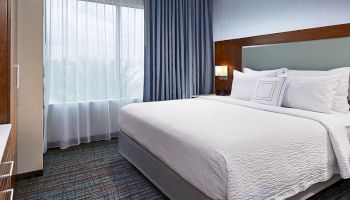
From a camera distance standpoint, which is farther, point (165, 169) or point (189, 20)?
point (189, 20)

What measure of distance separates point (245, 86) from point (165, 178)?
6.31ft

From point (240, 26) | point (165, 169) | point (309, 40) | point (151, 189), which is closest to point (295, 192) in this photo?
point (165, 169)

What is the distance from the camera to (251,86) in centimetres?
321

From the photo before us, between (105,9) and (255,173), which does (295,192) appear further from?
(105,9)

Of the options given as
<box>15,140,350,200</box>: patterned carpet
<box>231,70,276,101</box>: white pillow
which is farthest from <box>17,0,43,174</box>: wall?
<box>231,70,276,101</box>: white pillow

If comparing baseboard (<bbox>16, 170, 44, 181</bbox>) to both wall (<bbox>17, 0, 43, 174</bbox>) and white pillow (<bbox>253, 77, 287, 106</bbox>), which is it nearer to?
wall (<bbox>17, 0, 43, 174</bbox>)

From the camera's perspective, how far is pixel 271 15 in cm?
353

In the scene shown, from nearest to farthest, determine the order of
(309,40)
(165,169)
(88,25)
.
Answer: (165,169) < (309,40) < (88,25)

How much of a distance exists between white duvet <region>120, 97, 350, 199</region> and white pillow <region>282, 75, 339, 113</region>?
21cm

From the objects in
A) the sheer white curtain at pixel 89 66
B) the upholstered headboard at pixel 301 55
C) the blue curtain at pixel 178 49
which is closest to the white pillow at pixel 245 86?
the upholstered headboard at pixel 301 55

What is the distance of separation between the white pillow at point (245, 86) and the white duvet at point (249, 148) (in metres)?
0.82

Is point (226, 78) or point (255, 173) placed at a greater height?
point (226, 78)

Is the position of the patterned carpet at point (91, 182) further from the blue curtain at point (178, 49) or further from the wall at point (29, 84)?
the blue curtain at point (178, 49)

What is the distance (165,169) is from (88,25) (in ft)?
8.64
